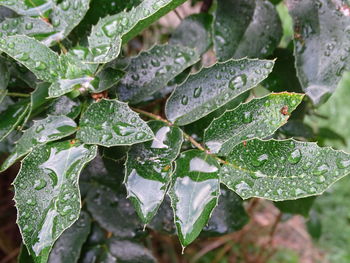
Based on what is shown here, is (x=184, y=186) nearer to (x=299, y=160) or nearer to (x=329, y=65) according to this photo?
(x=299, y=160)

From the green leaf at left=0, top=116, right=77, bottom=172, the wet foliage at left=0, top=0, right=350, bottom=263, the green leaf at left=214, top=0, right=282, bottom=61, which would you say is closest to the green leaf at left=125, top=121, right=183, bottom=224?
the wet foliage at left=0, top=0, right=350, bottom=263

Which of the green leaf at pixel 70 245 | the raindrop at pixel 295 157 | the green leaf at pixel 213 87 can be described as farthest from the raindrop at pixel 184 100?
the green leaf at pixel 70 245

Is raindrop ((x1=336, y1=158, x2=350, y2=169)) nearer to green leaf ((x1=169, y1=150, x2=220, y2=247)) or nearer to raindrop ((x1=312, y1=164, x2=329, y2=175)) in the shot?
raindrop ((x1=312, y1=164, x2=329, y2=175))

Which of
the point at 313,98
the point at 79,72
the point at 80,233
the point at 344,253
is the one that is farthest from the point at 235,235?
the point at 79,72

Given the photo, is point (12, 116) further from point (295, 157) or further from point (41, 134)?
point (295, 157)

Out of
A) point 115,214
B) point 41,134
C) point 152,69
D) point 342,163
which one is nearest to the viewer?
point 342,163

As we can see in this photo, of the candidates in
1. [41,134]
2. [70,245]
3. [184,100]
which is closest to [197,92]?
[184,100]

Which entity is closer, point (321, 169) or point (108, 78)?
point (321, 169)

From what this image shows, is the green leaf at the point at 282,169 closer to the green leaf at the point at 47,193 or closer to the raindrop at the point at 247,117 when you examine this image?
the raindrop at the point at 247,117
